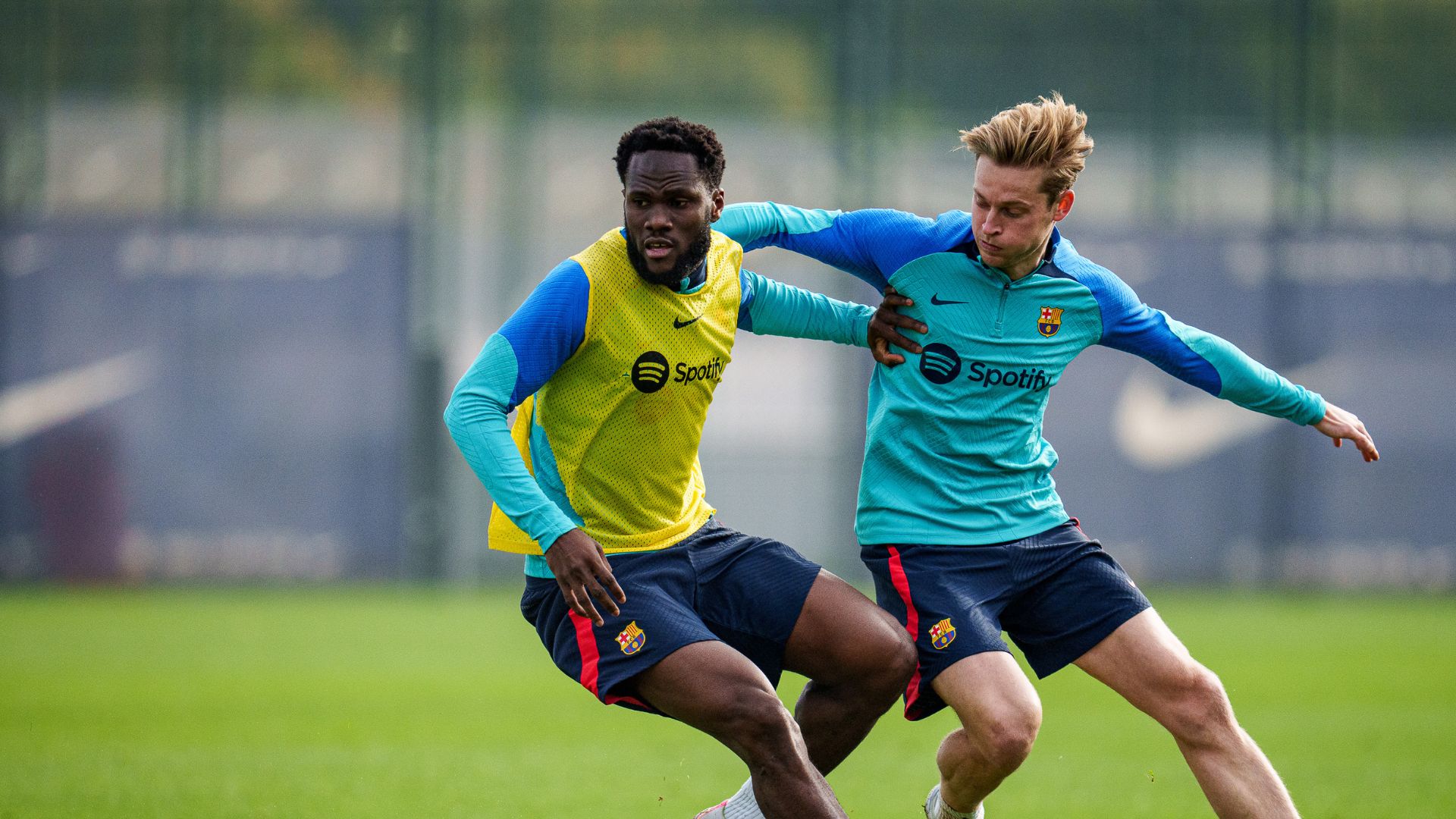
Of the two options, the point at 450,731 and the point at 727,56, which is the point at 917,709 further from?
the point at 727,56

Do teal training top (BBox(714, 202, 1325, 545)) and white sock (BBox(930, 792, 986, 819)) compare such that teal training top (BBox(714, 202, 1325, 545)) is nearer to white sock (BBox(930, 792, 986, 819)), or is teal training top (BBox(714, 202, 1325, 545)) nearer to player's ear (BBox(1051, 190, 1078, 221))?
player's ear (BBox(1051, 190, 1078, 221))

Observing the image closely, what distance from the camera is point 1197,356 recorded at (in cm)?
505

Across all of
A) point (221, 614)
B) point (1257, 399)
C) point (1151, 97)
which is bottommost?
point (221, 614)

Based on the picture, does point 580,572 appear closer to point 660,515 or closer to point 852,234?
point 660,515

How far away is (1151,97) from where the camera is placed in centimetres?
1602

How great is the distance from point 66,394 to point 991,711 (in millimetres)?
12330

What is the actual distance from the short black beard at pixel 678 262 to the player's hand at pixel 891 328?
2.19 feet

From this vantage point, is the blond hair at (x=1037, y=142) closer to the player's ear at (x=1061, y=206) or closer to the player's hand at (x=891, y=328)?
the player's ear at (x=1061, y=206)

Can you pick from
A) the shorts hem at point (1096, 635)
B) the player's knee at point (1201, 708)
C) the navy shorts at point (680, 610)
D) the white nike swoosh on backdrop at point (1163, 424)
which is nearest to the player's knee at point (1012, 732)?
the shorts hem at point (1096, 635)

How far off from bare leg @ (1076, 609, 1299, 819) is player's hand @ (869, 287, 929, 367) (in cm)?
112

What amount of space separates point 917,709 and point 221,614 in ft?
32.1

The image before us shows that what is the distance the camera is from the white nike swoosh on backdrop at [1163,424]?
15.1 meters

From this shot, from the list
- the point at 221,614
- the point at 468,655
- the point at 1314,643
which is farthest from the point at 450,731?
the point at 1314,643

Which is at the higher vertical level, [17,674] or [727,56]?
[727,56]
